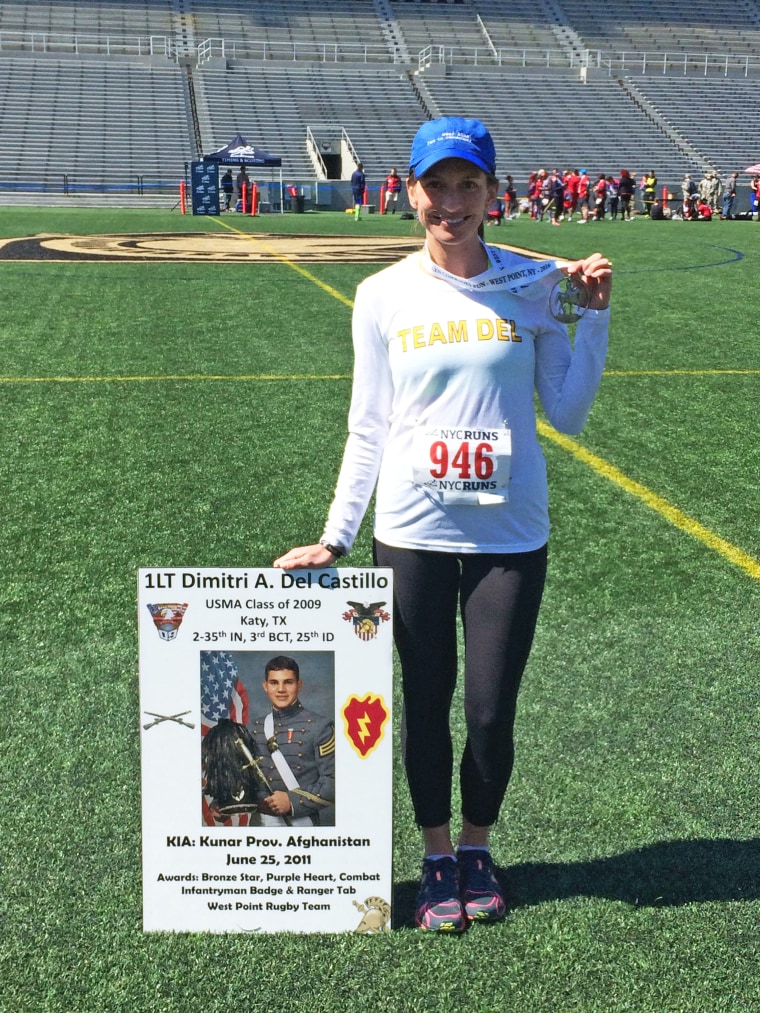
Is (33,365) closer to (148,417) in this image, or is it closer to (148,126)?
(148,417)

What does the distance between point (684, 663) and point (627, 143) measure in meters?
47.3

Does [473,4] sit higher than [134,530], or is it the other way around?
[473,4]

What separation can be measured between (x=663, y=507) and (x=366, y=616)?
3832 mm

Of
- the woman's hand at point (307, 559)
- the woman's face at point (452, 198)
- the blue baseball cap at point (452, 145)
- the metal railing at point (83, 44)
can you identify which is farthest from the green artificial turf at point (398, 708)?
the metal railing at point (83, 44)

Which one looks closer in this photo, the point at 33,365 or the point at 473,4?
the point at 33,365

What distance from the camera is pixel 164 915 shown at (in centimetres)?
281

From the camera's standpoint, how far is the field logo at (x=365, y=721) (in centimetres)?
279

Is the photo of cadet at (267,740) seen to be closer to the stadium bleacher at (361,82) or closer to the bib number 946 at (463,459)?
the bib number 946 at (463,459)

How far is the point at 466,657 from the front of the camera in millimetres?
2869

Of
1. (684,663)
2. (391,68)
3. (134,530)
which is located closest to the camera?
(684,663)

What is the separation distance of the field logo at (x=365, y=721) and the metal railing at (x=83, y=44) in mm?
53652

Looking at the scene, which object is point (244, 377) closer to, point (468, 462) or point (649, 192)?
point (468, 462)

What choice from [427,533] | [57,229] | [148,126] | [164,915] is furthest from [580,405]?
[148,126]

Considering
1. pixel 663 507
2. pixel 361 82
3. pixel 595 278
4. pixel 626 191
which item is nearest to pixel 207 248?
pixel 663 507
